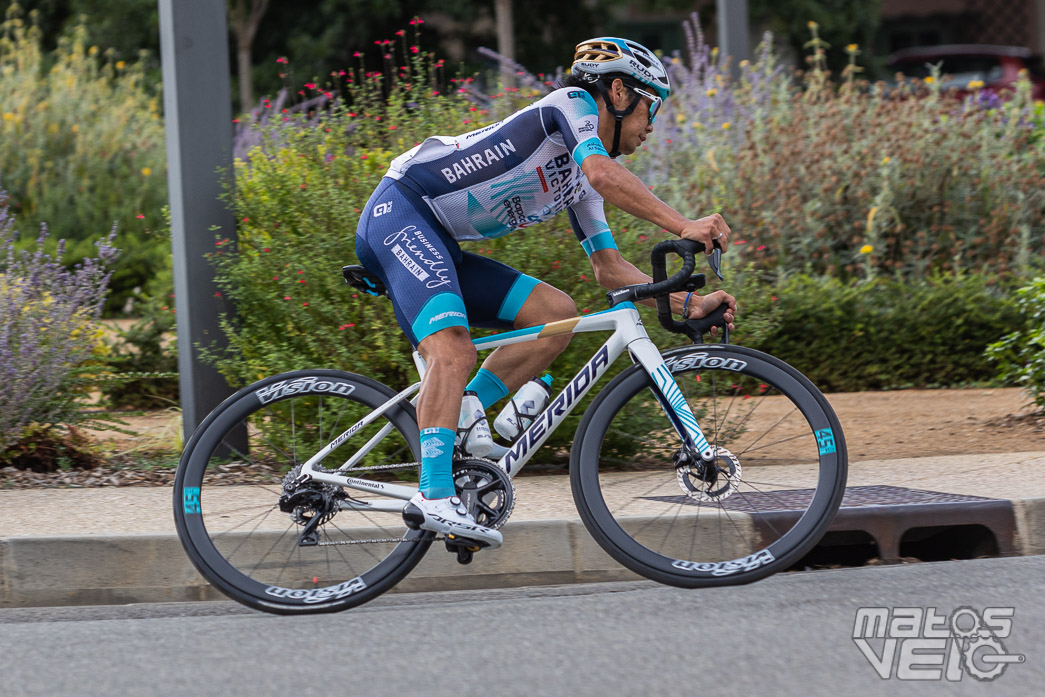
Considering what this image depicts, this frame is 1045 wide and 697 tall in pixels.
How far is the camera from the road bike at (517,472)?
4.09 m

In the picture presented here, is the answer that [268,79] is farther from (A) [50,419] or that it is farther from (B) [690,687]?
(B) [690,687]

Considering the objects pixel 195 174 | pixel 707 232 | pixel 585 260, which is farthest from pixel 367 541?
pixel 195 174

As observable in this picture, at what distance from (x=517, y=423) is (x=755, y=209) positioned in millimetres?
Result: 5305

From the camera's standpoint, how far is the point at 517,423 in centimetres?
425

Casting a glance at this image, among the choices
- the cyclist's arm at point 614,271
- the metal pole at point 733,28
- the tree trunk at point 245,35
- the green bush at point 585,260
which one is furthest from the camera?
the tree trunk at point 245,35

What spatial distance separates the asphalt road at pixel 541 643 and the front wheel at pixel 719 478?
0.54 feet

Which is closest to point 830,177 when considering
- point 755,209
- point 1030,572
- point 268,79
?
point 755,209

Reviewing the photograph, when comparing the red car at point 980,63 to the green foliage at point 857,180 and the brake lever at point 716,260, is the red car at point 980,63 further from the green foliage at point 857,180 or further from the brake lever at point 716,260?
the brake lever at point 716,260

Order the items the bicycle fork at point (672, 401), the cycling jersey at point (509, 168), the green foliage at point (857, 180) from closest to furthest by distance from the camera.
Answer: the cycling jersey at point (509, 168)
the bicycle fork at point (672, 401)
the green foliage at point (857, 180)

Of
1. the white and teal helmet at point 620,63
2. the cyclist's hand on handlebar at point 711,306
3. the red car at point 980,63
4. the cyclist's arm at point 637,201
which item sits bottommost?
the cyclist's hand on handlebar at point 711,306

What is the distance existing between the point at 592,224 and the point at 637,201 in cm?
52

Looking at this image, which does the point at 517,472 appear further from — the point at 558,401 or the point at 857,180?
the point at 857,180

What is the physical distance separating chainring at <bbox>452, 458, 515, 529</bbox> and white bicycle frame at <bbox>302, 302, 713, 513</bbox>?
2.8 inches

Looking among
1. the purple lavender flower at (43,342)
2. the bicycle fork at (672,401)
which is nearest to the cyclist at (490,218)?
the bicycle fork at (672,401)
